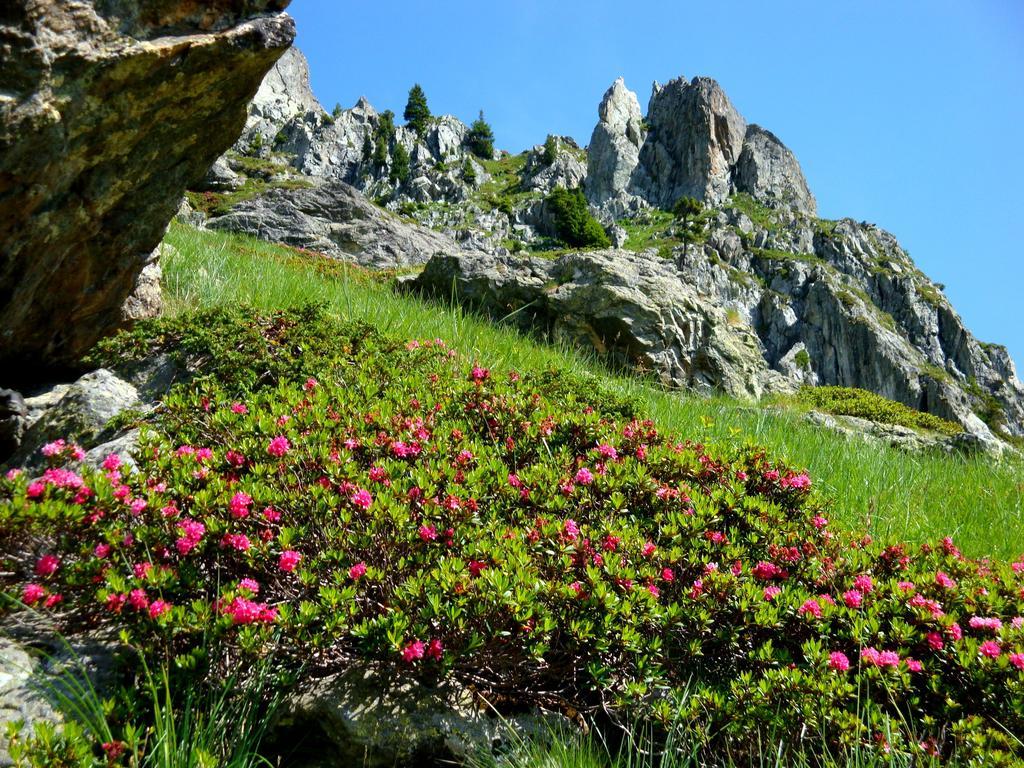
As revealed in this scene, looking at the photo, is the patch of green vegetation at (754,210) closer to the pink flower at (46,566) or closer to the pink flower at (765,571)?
the pink flower at (765,571)

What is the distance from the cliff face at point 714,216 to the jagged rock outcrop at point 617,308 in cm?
1606

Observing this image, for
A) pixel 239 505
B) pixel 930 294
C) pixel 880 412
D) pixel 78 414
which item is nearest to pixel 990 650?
pixel 239 505

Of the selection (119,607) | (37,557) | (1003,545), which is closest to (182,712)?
(119,607)

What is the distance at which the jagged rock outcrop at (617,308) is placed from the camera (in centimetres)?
1062

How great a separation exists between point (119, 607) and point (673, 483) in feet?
9.03

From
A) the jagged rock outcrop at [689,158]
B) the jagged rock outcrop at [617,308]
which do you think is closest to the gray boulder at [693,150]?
the jagged rock outcrop at [689,158]

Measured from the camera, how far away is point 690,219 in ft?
325

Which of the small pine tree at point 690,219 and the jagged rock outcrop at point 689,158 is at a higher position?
the jagged rock outcrop at point 689,158

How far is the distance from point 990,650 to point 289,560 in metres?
2.81

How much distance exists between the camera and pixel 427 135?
113250mm

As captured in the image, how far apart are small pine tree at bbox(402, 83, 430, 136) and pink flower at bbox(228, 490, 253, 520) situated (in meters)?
122

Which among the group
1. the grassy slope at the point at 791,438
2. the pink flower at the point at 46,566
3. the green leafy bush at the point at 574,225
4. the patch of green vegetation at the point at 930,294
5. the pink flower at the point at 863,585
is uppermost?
the patch of green vegetation at the point at 930,294

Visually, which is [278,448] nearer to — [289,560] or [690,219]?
[289,560]

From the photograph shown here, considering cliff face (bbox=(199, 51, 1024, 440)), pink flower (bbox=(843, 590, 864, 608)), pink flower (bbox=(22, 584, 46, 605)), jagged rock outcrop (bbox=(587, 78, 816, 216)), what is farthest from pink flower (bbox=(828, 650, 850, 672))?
jagged rock outcrop (bbox=(587, 78, 816, 216))
